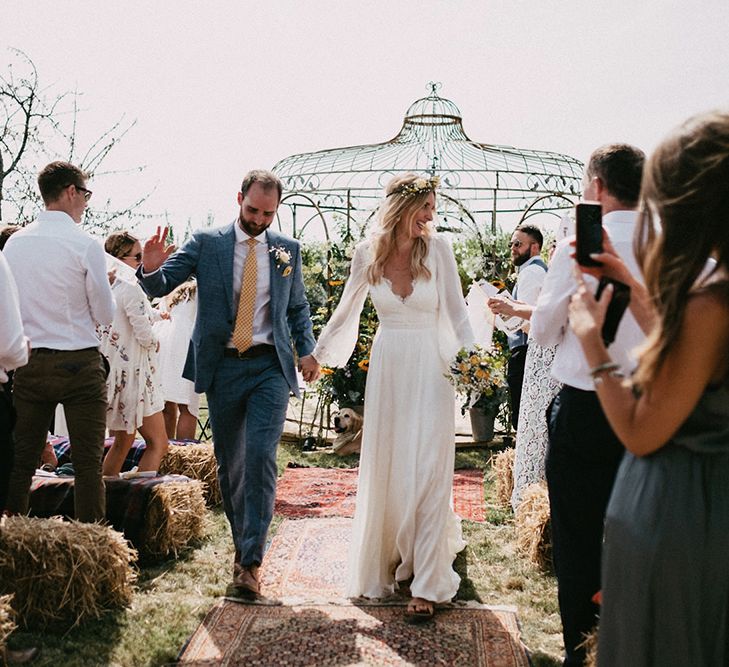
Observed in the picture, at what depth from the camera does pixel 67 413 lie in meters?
5.13

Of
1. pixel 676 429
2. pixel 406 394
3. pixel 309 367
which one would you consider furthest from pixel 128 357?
pixel 676 429

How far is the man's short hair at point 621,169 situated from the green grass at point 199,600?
7.57 feet

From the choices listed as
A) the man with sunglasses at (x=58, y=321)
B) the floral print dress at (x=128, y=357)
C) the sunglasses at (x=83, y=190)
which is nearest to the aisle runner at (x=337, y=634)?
the man with sunglasses at (x=58, y=321)

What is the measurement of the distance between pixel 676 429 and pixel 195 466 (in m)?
5.77

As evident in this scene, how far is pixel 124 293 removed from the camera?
261 inches

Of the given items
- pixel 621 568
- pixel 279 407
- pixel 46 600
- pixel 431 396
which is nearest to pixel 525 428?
pixel 431 396

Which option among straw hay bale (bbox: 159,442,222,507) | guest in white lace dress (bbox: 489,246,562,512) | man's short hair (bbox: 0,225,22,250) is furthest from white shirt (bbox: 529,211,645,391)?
straw hay bale (bbox: 159,442,222,507)

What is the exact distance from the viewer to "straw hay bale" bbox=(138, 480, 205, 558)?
5.76 metres

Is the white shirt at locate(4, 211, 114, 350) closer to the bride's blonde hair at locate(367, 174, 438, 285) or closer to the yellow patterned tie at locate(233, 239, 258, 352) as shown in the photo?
the yellow patterned tie at locate(233, 239, 258, 352)

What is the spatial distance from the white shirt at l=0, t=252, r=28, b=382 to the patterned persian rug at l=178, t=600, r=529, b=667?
167 cm

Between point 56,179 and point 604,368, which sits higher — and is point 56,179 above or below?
above

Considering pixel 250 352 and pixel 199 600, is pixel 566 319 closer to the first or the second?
pixel 250 352

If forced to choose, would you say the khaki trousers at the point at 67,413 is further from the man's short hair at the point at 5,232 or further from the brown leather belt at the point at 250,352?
the man's short hair at the point at 5,232

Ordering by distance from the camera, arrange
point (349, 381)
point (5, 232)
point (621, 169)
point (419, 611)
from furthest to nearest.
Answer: point (349, 381) < point (5, 232) < point (419, 611) < point (621, 169)
